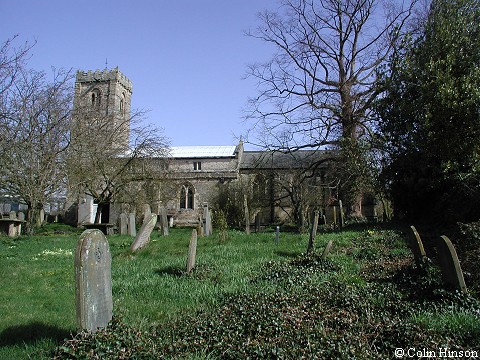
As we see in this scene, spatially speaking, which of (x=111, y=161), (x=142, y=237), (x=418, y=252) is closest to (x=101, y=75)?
(x=111, y=161)

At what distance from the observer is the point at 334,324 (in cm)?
536

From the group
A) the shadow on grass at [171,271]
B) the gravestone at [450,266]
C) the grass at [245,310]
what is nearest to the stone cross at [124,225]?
the grass at [245,310]

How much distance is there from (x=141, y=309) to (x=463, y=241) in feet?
25.5

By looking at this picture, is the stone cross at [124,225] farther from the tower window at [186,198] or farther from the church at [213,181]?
the tower window at [186,198]

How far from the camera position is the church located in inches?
1411

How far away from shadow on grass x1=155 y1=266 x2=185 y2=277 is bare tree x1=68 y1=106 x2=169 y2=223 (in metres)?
16.7

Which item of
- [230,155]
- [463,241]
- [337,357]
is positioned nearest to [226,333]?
[337,357]

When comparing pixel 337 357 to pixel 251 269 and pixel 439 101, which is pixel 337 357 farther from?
pixel 439 101

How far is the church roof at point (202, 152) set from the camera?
50.6 metres

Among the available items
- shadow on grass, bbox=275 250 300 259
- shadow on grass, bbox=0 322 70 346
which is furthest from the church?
shadow on grass, bbox=0 322 70 346

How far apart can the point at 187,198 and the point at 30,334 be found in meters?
42.8

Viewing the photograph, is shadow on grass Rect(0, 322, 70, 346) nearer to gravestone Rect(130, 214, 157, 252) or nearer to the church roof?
gravestone Rect(130, 214, 157, 252)

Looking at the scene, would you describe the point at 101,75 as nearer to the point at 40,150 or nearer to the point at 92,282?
the point at 40,150

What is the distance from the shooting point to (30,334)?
5457 mm
